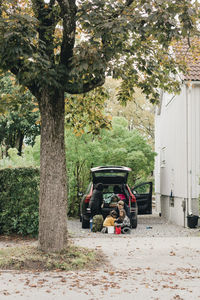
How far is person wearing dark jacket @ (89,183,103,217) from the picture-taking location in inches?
602

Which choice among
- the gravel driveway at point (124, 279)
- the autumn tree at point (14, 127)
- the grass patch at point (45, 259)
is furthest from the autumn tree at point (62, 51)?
the autumn tree at point (14, 127)

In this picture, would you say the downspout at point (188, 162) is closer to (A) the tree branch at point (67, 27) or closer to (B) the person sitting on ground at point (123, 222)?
(B) the person sitting on ground at point (123, 222)

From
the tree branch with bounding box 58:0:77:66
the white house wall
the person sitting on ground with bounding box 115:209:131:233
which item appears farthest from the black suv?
the tree branch with bounding box 58:0:77:66

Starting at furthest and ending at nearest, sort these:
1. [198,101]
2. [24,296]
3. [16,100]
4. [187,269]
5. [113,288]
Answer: [198,101]
[16,100]
[187,269]
[113,288]
[24,296]

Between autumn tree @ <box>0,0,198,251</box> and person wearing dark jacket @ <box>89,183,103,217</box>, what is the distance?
6223 millimetres

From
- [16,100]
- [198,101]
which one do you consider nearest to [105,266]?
[16,100]

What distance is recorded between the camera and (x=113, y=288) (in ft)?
21.9

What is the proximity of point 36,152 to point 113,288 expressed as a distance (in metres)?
14.8

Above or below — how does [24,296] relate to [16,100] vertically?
below

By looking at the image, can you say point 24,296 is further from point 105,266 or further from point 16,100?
point 16,100

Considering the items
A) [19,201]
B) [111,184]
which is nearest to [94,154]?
[111,184]

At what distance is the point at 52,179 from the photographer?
29.1ft

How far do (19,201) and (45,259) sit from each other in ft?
14.2

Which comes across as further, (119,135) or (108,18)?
(119,135)
